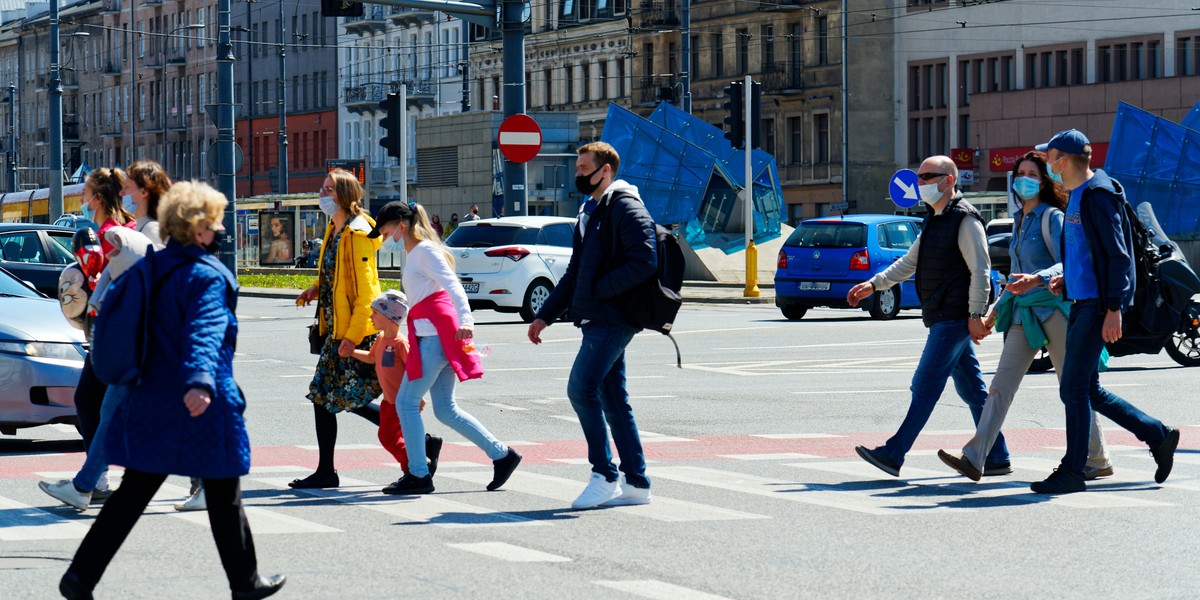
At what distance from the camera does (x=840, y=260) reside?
29641 mm

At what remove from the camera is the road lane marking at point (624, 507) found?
9641mm

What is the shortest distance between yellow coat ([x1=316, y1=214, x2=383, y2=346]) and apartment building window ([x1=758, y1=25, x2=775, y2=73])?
7011 cm

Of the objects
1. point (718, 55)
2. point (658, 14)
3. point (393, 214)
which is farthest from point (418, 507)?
point (658, 14)

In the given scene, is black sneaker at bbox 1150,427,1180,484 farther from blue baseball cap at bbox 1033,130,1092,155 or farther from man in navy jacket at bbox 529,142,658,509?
man in navy jacket at bbox 529,142,658,509

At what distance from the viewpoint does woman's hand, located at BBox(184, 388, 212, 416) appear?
6797 millimetres

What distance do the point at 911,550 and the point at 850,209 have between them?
6898 cm

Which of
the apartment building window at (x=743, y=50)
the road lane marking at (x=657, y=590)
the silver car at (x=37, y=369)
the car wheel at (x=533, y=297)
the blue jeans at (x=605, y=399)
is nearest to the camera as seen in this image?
the road lane marking at (x=657, y=590)

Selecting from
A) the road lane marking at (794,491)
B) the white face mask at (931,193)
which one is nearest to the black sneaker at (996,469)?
the road lane marking at (794,491)

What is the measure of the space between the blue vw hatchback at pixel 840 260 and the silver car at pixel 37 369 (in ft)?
57.5

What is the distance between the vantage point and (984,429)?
10820 mm

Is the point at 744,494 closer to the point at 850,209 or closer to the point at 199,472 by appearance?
the point at 199,472

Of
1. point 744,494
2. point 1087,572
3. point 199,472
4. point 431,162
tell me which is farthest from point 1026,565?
point 431,162

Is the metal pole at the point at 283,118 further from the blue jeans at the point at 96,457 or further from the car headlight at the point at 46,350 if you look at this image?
the blue jeans at the point at 96,457

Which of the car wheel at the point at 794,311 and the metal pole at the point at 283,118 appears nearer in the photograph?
the car wheel at the point at 794,311
